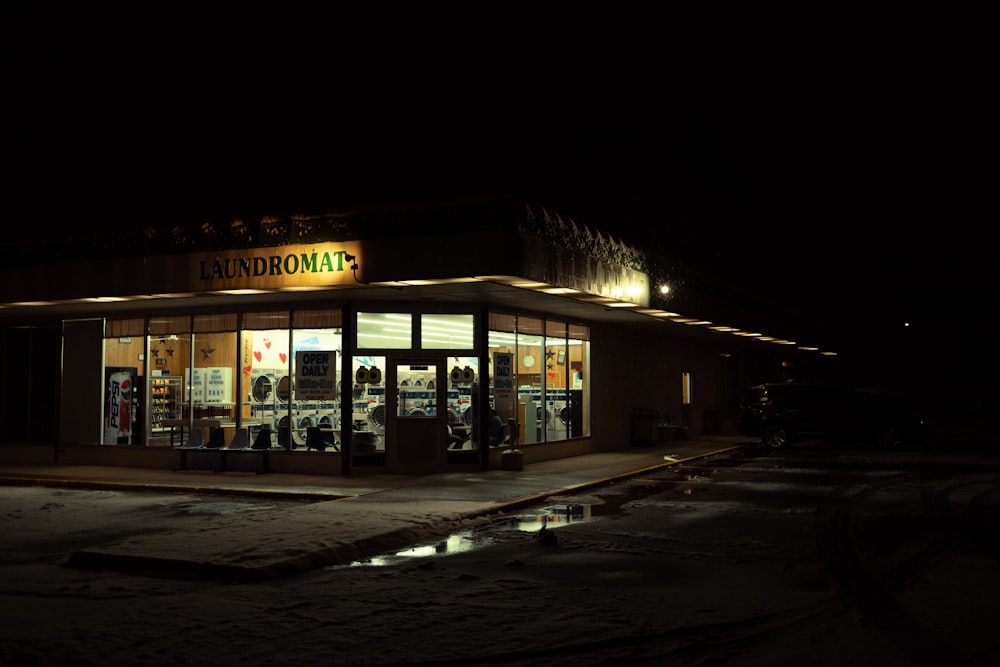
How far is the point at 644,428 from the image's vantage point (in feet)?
86.5

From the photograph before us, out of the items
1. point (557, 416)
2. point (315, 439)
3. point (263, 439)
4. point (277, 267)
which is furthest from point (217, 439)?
point (557, 416)

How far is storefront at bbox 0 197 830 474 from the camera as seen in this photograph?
15648 mm

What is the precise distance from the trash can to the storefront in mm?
3172

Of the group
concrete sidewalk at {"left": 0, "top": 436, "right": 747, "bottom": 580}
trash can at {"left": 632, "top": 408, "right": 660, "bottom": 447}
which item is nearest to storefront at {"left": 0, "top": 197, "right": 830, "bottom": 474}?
concrete sidewalk at {"left": 0, "top": 436, "right": 747, "bottom": 580}

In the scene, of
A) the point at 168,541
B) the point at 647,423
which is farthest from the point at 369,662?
the point at 647,423

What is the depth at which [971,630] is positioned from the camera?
21.0ft

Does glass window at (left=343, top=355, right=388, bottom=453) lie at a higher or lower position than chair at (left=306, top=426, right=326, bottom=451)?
higher

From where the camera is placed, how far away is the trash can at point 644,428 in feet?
86.3

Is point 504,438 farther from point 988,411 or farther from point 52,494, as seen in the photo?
point 988,411

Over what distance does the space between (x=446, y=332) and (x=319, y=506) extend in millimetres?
6445

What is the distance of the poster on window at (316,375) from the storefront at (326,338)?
29 mm

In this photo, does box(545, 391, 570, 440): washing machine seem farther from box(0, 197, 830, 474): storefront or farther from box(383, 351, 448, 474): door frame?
box(383, 351, 448, 474): door frame

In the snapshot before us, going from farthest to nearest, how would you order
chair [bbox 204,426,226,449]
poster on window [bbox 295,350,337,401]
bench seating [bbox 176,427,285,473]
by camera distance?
chair [bbox 204,426,226,449] → bench seating [bbox 176,427,285,473] → poster on window [bbox 295,350,337,401]

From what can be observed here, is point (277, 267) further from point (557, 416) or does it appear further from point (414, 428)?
point (557, 416)
